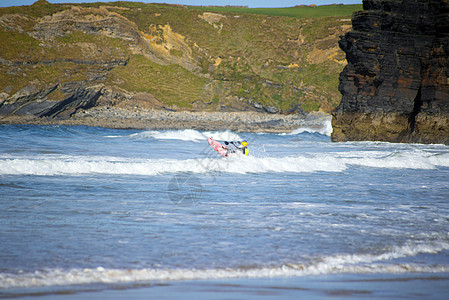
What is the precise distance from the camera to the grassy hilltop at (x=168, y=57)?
5438cm

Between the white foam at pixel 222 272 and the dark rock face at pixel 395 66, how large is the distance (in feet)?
89.6

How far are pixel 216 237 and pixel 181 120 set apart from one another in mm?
45958

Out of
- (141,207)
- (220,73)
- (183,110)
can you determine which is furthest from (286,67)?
(141,207)

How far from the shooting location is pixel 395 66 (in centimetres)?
3067

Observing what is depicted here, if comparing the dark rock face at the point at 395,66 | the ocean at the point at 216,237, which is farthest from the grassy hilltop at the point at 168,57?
the ocean at the point at 216,237

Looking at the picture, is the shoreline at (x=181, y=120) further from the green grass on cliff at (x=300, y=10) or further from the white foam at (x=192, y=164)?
the green grass on cliff at (x=300, y=10)

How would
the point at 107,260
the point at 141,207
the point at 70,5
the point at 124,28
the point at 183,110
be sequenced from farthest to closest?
the point at 70,5, the point at 124,28, the point at 183,110, the point at 141,207, the point at 107,260

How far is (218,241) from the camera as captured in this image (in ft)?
19.8

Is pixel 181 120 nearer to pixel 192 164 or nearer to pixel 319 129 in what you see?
pixel 319 129

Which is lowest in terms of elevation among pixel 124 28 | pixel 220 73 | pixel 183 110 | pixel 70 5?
pixel 183 110

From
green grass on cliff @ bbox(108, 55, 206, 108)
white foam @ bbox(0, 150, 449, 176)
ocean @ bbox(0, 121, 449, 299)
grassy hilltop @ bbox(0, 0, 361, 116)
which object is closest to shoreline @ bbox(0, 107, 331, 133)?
grassy hilltop @ bbox(0, 0, 361, 116)

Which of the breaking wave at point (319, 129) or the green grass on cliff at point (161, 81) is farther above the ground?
the green grass on cliff at point (161, 81)

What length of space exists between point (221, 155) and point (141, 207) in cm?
1043

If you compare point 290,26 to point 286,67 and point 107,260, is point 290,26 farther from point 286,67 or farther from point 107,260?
point 107,260
